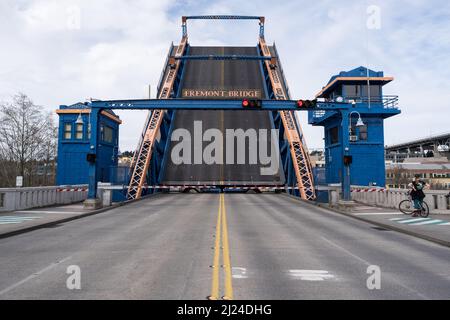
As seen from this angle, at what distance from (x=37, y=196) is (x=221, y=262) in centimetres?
1590

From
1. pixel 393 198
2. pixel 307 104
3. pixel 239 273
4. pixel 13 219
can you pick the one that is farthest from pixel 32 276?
pixel 393 198

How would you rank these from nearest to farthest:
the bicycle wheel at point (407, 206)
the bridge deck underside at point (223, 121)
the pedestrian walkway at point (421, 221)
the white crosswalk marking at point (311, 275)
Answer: the white crosswalk marking at point (311, 275), the pedestrian walkway at point (421, 221), the bicycle wheel at point (407, 206), the bridge deck underside at point (223, 121)

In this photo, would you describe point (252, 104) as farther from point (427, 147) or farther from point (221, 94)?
point (427, 147)

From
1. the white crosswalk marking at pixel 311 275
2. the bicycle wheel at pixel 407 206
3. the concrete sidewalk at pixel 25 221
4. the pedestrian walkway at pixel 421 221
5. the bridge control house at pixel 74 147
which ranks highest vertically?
the bridge control house at pixel 74 147

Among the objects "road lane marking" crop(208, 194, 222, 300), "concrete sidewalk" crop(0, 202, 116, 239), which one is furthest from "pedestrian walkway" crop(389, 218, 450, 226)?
"concrete sidewalk" crop(0, 202, 116, 239)

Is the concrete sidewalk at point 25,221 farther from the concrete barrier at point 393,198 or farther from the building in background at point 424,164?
the building in background at point 424,164

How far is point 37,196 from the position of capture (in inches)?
771

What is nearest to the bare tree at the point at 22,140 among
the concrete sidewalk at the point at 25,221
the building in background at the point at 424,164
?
the concrete sidewalk at the point at 25,221

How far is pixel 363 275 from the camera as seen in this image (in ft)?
21.7

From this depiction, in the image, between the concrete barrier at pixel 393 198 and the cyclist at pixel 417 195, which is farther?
the concrete barrier at pixel 393 198

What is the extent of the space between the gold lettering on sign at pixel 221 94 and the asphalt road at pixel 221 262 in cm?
2392

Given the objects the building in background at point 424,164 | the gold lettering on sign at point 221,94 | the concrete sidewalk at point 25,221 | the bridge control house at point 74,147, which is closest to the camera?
the concrete sidewalk at point 25,221

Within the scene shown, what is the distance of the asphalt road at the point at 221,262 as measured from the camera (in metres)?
5.60
